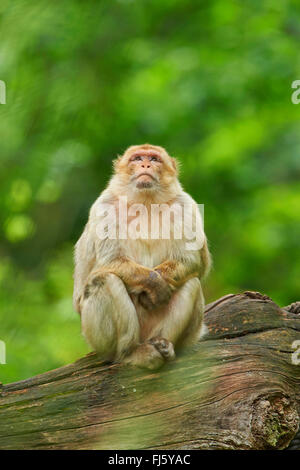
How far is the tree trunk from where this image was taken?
506 cm

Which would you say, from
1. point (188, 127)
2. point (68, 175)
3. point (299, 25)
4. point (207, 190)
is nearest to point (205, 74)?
point (188, 127)

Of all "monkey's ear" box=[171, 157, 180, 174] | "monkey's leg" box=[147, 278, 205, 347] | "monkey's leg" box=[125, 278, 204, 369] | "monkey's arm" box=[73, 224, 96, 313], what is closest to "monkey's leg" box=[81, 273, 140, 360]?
"monkey's leg" box=[125, 278, 204, 369]

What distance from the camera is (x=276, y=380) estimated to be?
5.89m

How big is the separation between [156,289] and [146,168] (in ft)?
4.95

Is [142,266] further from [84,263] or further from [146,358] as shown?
[146,358]

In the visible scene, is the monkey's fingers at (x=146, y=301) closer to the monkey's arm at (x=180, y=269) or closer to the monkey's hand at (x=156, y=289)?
the monkey's hand at (x=156, y=289)

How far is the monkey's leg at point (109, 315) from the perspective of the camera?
5.97m

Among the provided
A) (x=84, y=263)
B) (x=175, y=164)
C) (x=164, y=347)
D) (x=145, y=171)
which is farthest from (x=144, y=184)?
(x=164, y=347)

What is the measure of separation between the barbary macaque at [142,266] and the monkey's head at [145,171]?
1 cm

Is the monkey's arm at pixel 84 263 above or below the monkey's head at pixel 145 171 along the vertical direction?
below

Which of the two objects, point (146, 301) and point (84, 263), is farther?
point (84, 263)

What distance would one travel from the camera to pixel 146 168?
673cm

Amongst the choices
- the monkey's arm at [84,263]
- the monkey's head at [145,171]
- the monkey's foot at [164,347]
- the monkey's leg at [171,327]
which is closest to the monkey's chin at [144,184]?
the monkey's head at [145,171]

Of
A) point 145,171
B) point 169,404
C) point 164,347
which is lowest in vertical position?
point 169,404
